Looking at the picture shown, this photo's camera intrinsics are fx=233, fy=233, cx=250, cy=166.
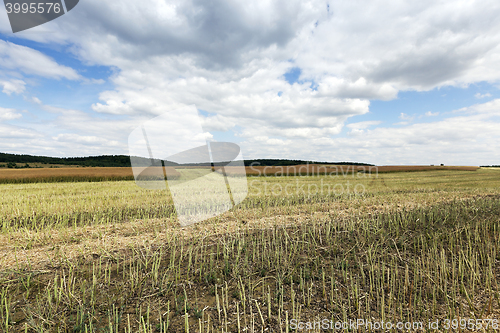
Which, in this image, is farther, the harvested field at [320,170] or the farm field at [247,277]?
the harvested field at [320,170]

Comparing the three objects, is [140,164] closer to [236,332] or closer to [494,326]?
[236,332]

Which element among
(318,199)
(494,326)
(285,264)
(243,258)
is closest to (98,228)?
(243,258)

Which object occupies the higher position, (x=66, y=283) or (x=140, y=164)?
(x=140, y=164)

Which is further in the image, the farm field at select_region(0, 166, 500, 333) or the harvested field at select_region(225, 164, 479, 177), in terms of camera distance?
the harvested field at select_region(225, 164, 479, 177)

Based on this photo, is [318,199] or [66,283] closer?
[66,283]

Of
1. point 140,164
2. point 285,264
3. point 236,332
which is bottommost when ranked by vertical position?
point 236,332

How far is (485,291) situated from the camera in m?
4.04

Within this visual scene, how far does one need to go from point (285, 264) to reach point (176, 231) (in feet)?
11.7

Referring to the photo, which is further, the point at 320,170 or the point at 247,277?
the point at 320,170

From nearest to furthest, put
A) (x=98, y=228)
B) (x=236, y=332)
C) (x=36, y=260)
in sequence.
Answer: (x=236, y=332) → (x=36, y=260) → (x=98, y=228)

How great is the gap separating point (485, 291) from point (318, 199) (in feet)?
30.0

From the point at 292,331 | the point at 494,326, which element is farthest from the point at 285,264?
the point at 494,326

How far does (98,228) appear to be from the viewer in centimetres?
736

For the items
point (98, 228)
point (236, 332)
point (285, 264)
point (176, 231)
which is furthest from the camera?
point (98, 228)
